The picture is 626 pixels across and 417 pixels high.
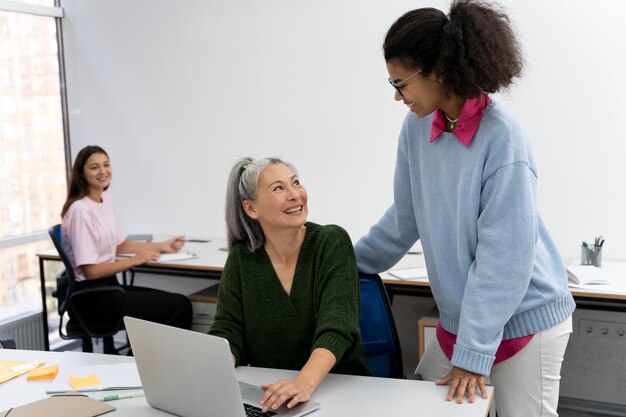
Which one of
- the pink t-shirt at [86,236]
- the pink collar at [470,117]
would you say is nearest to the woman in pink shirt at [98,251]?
the pink t-shirt at [86,236]

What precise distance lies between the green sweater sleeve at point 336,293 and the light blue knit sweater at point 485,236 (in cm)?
22

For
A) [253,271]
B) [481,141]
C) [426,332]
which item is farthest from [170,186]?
[481,141]

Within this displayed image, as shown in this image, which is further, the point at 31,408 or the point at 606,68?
the point at 606,68

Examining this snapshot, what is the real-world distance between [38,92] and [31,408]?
10.9 feet

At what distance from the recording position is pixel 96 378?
184cm

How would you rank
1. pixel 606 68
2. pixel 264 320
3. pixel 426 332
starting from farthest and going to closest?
pixel 606 68
pixel 426 332
pixel 264 320

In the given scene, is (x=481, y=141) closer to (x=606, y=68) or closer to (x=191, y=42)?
(x=606, y=68)

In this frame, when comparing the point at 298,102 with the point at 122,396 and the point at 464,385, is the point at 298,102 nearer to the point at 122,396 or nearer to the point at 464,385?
the point at 122,396

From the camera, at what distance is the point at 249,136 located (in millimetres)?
4188

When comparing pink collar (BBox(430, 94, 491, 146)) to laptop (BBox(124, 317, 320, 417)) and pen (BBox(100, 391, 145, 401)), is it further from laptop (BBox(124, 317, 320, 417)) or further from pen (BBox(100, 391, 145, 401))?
pen (BBox(100, 391, 145, 401))

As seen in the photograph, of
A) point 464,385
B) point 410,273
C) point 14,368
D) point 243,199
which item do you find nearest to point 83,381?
point 14,368

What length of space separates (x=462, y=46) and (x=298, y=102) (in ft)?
8.32

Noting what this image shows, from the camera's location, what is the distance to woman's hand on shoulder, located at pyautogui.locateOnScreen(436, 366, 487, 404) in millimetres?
1582

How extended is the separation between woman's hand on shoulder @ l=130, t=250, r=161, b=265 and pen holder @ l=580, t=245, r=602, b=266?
7.02ft
